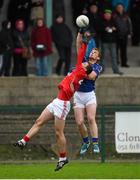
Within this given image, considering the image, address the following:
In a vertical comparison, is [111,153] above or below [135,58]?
below

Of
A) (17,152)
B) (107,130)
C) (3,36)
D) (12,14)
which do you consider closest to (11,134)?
(17,152)

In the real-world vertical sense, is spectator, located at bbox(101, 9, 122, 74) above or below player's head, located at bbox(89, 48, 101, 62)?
above

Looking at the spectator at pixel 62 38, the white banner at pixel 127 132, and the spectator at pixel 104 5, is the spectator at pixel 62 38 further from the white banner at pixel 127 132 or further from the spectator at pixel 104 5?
the white banner at pixel 127 132

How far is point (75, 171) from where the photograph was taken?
63.9 feet

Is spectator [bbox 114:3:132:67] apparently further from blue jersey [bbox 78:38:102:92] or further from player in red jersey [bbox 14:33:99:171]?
player in red jersey [bbox 14:33:99:171]

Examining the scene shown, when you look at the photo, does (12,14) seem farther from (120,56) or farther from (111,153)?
(111,153)

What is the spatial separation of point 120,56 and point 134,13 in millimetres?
1622

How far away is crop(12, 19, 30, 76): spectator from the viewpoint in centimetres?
2591

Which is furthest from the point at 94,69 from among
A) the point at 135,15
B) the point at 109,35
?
the point at 135,15

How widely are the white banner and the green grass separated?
1.65 ft

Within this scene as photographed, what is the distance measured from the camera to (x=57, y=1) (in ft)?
94.2

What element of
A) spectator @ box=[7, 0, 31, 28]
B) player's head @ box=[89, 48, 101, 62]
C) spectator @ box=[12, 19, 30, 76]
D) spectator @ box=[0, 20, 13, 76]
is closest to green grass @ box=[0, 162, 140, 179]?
player's head @ box=[89, 48, 101, 62]

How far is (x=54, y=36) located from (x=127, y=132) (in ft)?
18.4

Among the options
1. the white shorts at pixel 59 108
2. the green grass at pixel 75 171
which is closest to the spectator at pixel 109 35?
the green grass at pixel 75 171
